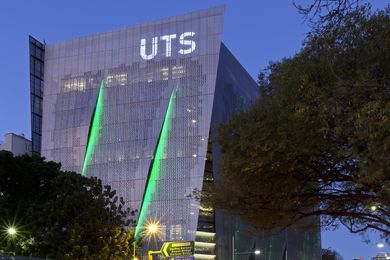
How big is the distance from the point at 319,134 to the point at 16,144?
70.4 m

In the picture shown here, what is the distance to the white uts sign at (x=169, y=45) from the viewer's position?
6981cm

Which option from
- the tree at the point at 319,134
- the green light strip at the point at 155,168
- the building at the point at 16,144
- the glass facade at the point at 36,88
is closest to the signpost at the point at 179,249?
the tree at the point at 319,134

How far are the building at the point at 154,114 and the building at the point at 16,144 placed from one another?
6.27 m

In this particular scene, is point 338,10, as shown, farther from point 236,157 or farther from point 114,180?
point 114,180

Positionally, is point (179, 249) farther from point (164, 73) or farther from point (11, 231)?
point (164, 73)

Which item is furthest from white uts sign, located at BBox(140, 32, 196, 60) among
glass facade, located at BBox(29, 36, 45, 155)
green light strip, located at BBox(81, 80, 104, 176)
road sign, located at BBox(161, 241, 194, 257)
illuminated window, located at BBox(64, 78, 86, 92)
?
road sign, located at BBox(161, 241, 194, 257)

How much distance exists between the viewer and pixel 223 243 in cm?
6956

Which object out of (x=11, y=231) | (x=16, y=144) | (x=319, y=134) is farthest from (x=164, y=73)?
(x=319, y=134)

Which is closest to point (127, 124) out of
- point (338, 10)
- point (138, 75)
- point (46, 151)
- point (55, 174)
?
point (138, 75)

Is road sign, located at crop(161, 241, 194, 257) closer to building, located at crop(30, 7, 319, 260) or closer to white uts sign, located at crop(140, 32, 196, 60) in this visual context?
building, located at crop(30, 7, 319, 260)

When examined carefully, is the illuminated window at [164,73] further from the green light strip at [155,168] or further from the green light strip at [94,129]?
the green light strip at [94,129]

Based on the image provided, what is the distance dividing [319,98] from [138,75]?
190 feet

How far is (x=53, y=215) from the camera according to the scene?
41344mm

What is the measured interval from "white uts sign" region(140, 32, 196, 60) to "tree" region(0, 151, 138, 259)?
27483mm
